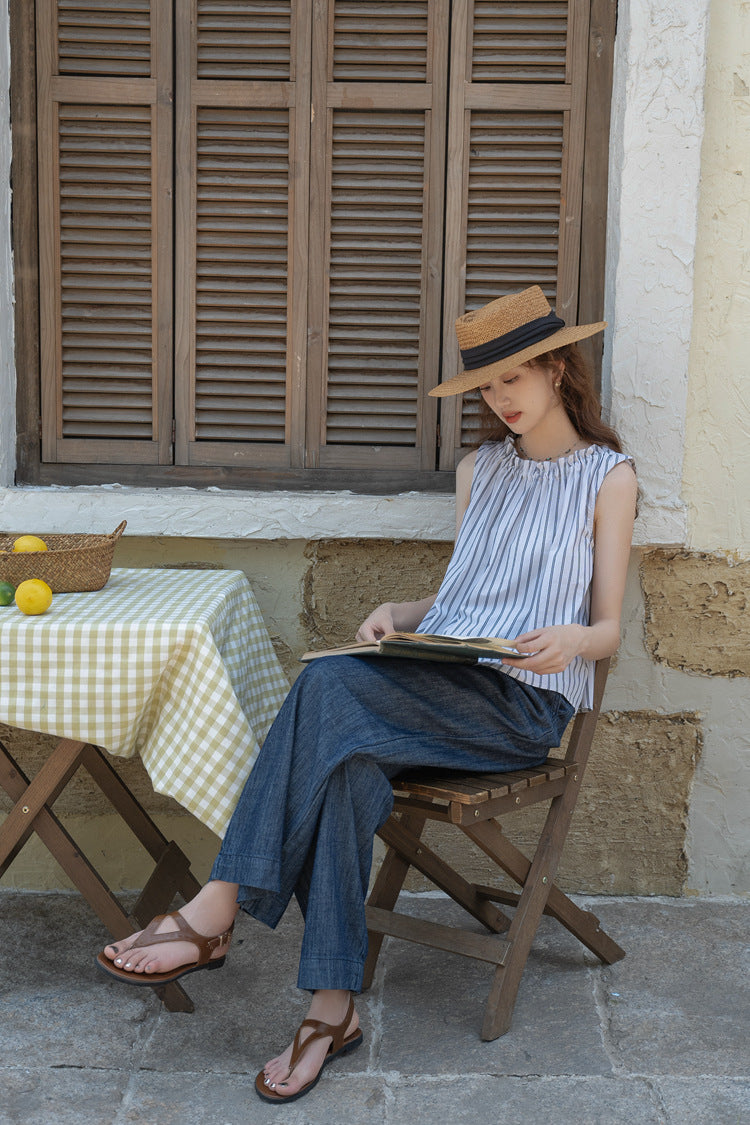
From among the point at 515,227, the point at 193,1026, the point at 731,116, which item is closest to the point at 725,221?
the point at 731,116

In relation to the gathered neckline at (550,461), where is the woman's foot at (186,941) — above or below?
below

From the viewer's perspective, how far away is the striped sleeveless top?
8.61ft

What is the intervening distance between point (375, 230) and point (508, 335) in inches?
31.7

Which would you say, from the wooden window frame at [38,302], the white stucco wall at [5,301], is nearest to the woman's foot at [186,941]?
the wooden window frame at [38,302]

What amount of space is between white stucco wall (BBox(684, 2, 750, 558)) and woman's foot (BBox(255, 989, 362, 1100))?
164 cm

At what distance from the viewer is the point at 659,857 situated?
10.7 feet

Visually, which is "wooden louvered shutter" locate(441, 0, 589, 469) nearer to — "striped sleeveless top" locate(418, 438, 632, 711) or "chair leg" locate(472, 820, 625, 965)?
"striped sleeveless top" locate(418, 438, 632, 711)

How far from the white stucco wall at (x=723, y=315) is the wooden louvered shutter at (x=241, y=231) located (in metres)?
1.14

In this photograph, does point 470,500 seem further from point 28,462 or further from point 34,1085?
point 34,1085

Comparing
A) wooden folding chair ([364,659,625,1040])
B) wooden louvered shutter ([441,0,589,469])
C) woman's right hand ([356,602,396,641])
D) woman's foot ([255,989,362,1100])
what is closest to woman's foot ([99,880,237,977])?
woman's foot ([255,989,362,1100])

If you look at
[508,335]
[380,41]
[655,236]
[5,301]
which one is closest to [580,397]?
[508,335]

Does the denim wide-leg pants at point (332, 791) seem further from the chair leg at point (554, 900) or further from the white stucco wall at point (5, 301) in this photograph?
the white stucco wall at point (5, 301)

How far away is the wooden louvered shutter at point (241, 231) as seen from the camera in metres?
3.14

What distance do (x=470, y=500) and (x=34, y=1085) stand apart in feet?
5.57
